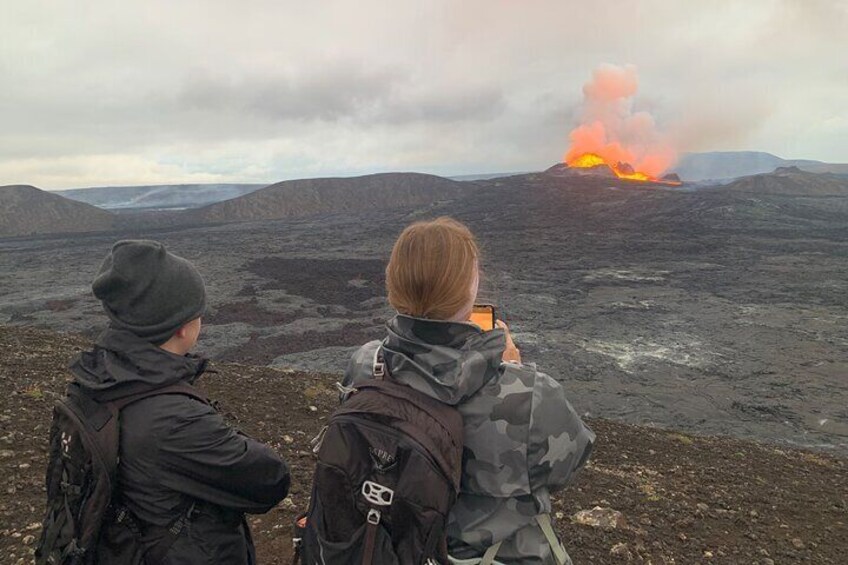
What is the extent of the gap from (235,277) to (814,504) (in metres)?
21.6

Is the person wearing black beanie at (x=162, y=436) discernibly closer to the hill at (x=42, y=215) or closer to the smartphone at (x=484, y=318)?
the smartphone at (x=484, y=318)

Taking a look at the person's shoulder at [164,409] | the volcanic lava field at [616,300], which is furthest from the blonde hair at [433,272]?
the volcanic lava field at [616,300]

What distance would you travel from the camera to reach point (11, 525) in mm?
3664

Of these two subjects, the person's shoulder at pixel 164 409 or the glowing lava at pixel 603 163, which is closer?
the person's shoulder at pixel 164 409

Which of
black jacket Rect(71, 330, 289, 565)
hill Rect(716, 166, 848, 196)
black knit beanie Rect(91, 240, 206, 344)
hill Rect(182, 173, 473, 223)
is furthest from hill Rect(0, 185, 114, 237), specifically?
hill Rect(716, 166, 848, 196)

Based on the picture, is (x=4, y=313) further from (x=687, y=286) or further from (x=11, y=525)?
(x=687, y=286)

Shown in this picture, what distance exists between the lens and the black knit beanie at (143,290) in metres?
1.88

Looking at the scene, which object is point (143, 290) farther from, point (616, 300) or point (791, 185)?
point (791, 185)

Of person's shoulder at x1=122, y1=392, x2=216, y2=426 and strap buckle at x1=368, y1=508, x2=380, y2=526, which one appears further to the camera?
person's shoulder at x1=122, y1=392, x2=216, y2=426

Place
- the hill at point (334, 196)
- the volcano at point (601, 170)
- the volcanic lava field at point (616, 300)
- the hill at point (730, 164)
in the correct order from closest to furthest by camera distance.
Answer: the volcanic lava field at point (616, 300) → the volcano at point (601, 170) → the hill at point (334, 196) → the hill at point (730, 164)

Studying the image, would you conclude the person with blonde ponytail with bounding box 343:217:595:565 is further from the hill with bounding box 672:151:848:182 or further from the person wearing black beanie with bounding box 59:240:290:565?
the hill with bounding box 672:151:848:182

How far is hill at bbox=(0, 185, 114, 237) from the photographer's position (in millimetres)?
53031

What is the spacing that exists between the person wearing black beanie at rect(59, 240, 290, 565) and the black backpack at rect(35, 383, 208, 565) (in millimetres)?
27

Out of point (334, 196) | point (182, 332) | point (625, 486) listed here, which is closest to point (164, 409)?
point (182, 332)
